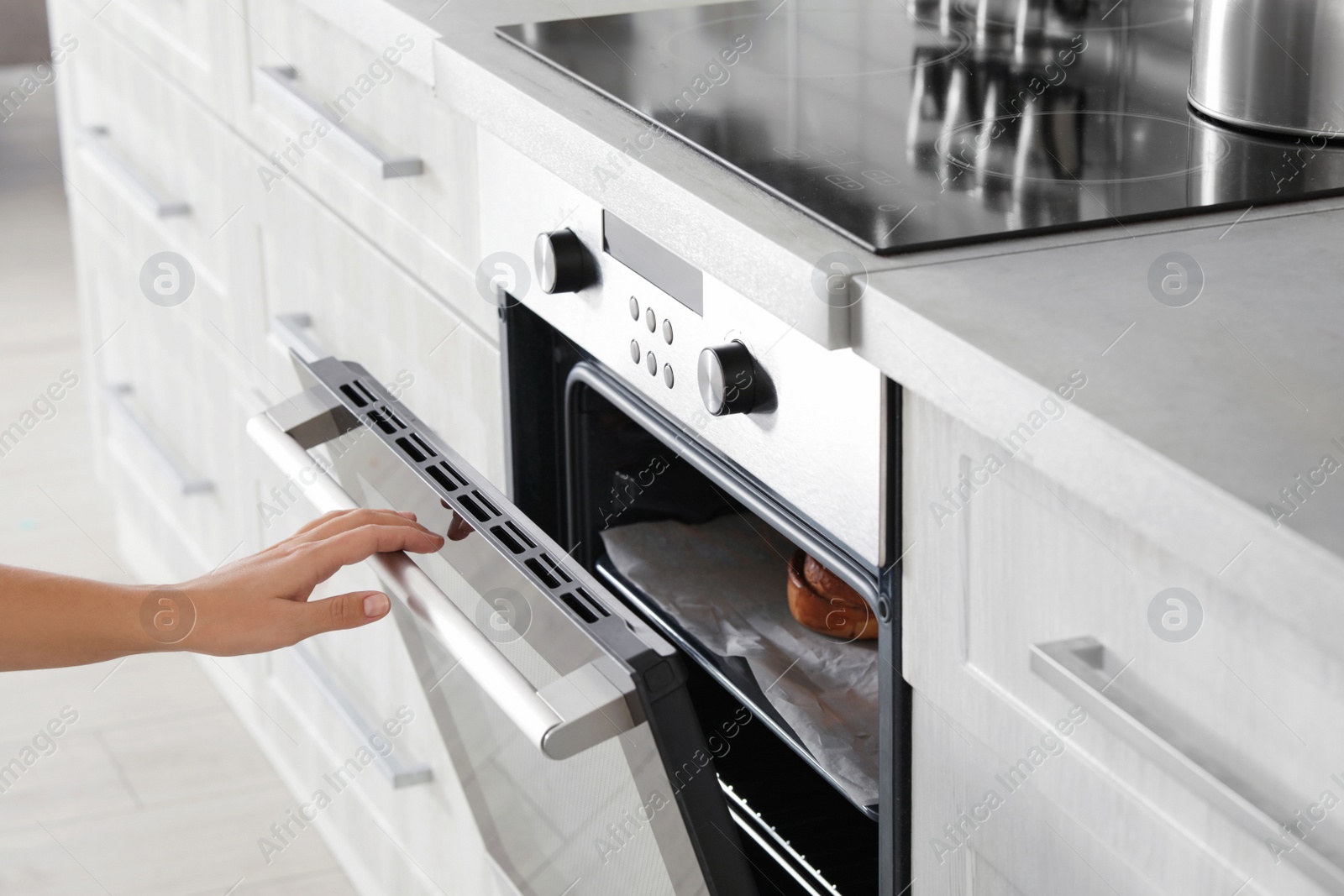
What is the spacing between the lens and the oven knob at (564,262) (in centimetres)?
103

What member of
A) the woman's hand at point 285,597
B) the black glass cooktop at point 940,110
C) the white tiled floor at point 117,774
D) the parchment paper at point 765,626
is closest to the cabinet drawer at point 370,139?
the black glass cooktop at point 940,110

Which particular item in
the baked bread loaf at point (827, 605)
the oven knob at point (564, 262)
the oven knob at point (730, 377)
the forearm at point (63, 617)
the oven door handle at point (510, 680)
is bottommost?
the baked bread loaf at point (827, 605)

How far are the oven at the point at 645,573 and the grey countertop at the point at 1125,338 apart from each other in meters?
0.07

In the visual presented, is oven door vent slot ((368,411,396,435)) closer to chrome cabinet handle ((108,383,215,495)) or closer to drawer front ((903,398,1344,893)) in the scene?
drawer front ((903,398,1344,893))

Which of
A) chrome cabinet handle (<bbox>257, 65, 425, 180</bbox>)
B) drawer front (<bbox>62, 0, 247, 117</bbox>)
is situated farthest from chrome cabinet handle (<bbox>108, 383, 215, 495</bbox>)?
chrome cabinet handle (<bbox>257, 65, 425, 180</bbox>)

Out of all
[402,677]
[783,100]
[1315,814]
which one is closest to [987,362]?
[1315,814]

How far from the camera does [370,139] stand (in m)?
1.33

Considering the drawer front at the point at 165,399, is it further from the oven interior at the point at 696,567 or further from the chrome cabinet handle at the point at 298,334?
the oven interior at the point at 696,567

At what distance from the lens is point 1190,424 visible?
1.89 ft

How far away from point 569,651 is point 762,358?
216mm

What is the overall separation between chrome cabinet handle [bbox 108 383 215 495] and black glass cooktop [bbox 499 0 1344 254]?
1.05 meters

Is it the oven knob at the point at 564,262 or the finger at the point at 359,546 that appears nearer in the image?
the finger at the point at 359,546

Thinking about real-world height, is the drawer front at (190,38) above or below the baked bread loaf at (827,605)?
above

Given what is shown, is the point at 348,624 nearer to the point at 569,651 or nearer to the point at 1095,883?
the point at 569,651
